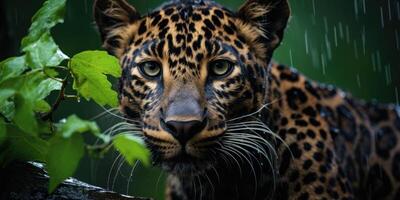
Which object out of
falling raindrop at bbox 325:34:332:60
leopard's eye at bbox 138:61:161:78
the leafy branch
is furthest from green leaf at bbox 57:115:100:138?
falling raindrop at bbox 325:34:332:60

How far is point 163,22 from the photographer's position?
5379 millimetres

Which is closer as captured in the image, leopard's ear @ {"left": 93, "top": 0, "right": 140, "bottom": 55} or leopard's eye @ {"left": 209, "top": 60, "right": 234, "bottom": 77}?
leopard's eye @ {"left": 209, "top": 60, "right": 234, "bottom": 77}

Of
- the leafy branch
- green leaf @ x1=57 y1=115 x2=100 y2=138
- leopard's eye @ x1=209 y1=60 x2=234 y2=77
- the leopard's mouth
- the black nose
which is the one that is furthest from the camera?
leopard's eye @ x1=209 y1=60 x2=234 y2=77

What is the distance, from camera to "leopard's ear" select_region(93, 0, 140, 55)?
5.62 meters

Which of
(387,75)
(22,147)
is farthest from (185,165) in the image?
(387,75)

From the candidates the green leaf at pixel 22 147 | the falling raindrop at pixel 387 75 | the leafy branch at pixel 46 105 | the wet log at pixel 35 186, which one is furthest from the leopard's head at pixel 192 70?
the falling raindrop at pixel 387 75

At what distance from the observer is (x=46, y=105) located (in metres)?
3.65

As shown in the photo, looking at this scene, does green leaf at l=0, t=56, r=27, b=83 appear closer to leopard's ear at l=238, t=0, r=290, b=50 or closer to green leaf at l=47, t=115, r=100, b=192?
green leaf at l=47, t=115, r=100, b=192

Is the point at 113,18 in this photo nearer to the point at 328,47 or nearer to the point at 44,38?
the point at 44,38

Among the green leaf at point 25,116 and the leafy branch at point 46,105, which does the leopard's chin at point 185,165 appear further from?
the green leaf at point 25,116

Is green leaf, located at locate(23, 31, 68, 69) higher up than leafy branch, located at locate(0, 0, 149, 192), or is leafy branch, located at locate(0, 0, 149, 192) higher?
green leaf, located at locate(23, 31, 68, 69)

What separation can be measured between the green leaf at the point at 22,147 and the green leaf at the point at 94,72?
346 mm

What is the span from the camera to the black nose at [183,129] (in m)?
4.61

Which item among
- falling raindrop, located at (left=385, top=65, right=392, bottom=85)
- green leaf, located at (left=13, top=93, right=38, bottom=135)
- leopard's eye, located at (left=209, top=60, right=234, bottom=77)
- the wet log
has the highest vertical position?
green leaf, located at (left=13, top=93, right=38, bottom=135)
